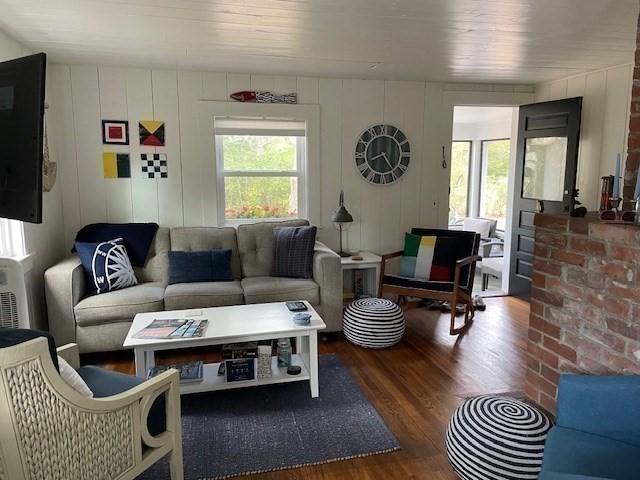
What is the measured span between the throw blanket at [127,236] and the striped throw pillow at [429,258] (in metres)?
2.17

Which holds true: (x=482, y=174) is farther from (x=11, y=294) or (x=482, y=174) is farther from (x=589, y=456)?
(x=11, y=294)

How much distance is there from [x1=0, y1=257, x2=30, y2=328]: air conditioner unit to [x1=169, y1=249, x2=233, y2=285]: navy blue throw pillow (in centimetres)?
125

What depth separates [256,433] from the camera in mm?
2340

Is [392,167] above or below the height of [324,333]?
above

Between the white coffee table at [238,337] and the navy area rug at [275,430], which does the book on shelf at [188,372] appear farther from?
the navy area rug at [275,430]

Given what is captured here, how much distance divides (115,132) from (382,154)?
7.91 feet

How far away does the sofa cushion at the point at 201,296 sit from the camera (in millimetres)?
3268

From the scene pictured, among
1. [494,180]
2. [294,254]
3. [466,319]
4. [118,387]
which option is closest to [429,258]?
[466,319]

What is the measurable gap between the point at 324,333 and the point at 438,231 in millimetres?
1449

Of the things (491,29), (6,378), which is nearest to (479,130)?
(491,29)

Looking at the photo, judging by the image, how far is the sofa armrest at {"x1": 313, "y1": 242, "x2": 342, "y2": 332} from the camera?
3.54 metres

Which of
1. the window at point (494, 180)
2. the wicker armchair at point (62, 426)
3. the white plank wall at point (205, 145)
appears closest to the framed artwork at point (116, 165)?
the white plank wall at point (205, 145)

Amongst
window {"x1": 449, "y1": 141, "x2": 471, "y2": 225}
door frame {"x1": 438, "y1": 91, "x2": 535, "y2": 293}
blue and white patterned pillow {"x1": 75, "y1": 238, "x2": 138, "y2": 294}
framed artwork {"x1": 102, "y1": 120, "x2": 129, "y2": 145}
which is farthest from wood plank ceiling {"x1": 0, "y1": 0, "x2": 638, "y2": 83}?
window {"x1": 449, "y1": 141, "x2": 471, "y2": 225}

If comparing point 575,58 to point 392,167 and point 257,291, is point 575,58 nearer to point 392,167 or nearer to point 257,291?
point 392,167
